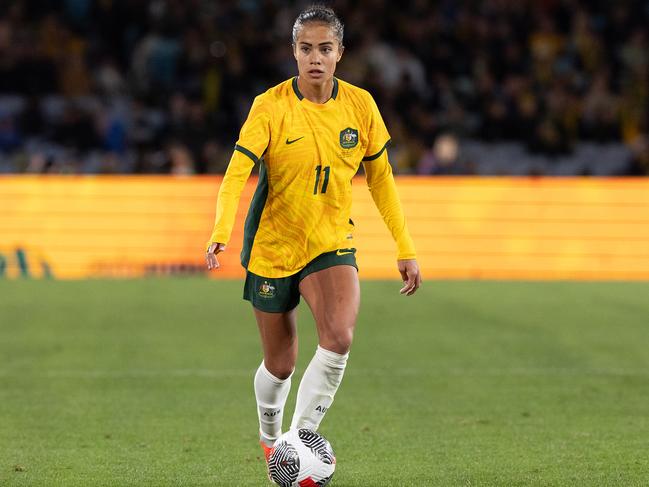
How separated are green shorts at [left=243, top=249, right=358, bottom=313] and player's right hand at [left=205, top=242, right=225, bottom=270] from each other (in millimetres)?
413

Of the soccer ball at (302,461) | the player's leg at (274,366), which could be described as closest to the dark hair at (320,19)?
the player's leg at (274,366)

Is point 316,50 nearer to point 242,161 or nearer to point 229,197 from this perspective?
point 242,161

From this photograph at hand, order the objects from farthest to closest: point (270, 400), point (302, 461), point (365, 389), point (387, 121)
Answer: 1. point (387, 121)
2. point (365, 389)
3. point (270, 400)
4. point (302, 461)

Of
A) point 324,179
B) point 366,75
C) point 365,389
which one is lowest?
point 366,75

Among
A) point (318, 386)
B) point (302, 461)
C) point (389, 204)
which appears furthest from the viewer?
point (389, 204)

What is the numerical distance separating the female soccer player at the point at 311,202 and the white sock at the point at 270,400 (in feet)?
0.36

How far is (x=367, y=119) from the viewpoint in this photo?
19.2 ft

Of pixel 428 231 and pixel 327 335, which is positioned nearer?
pixel 327 335

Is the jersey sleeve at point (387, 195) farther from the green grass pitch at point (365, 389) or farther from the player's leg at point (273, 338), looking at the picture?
the green grass pitch at point (365, 389)

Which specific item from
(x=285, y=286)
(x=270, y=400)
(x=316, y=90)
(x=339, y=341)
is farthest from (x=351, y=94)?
(x=270, y=400)

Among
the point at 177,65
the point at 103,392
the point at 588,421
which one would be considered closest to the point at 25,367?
the point at 103,392

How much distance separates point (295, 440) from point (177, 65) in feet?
56.7

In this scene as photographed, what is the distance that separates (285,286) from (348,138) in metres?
0.71

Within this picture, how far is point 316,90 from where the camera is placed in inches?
226
